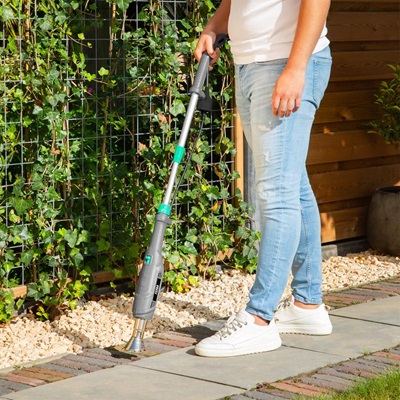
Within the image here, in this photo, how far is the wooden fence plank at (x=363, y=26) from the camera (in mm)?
6828

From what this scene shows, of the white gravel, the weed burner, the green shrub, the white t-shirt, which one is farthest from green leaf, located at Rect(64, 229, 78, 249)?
the green shrub

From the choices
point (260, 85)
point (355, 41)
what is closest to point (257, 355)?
point (260, 85)

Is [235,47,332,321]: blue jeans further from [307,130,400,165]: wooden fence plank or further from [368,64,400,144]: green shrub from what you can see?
[368,64,400,144]: green shrub

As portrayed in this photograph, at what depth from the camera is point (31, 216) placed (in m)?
5.16

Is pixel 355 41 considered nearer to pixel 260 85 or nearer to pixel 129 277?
pixel 129 277

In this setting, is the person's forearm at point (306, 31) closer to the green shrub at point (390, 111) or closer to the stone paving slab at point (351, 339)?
the stone paving slab at point (351, 339)

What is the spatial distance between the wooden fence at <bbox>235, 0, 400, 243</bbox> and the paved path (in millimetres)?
2204

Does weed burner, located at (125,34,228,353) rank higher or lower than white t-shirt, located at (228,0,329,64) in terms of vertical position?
lower

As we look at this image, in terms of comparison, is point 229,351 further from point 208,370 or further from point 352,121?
point 352,121

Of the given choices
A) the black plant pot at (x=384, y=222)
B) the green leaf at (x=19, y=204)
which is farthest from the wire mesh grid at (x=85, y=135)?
the black plant pot at (x=384, y=222)

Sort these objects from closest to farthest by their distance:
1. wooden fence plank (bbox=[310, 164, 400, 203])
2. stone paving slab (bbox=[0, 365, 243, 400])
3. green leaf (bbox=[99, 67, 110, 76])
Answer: stone paving slab (bbox=[0, 365, 243, 400])
green leaf (bbox=[99, 67, 110, 76])
wooden fence plank (bbox=[310, 164, 400, 203])

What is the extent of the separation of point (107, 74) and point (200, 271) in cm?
132

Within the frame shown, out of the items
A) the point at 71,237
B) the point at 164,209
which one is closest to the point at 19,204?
the point at 71,237

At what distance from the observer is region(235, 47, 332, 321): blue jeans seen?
430cm
